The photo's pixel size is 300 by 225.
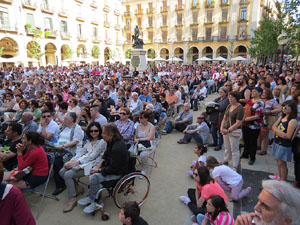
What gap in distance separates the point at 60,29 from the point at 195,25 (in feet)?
81.9

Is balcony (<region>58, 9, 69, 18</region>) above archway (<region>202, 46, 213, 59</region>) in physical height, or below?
above

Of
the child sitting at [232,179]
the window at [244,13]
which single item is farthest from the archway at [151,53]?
the child sitting at [232,179]

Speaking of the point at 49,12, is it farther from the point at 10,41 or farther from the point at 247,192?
the point at 247,192

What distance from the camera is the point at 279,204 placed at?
4.27ft

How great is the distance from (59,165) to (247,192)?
11.0 feet

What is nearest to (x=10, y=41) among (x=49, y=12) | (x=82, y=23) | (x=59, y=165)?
(x=49, y=12)

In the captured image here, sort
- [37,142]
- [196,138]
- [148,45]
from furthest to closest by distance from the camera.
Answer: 1. [148,45]
2. [196,138]
3. [37,142]

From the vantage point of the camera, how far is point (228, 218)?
218 cm

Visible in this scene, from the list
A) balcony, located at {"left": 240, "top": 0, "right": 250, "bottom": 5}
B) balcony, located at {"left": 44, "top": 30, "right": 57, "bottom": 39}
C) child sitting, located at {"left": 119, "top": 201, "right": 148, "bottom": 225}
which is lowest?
child sitting, located at {"left": 119, "top": 201, "right": 148, "bottom": 225}

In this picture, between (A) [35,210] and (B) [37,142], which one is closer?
(B) [37,142]

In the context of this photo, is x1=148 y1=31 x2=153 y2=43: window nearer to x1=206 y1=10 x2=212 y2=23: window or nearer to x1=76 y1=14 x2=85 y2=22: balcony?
x1=206 y1=10 x2=212 y2=23: window

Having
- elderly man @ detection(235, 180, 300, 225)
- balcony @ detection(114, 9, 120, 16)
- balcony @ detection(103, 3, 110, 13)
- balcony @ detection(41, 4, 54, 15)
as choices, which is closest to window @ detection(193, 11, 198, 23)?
balcony @ detection(114, 9, 120, 16)

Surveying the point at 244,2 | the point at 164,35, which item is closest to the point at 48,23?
the point at 164,35

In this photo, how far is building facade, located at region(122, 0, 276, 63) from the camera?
35594 mm
